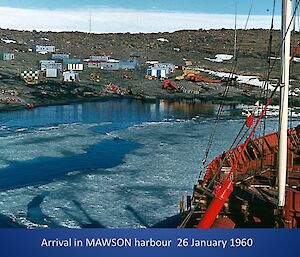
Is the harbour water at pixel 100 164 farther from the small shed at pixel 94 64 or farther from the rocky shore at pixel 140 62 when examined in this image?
the small shed at pixel 94 64

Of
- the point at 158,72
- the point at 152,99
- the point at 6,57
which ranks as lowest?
the point at 152,99

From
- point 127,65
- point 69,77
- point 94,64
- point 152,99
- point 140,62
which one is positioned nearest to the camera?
point 152,99

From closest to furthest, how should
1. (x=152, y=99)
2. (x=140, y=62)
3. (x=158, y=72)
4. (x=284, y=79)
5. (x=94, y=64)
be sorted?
(x=284, y=79) < (x=152, y=99) < (x=158, y=72) < (x=94, y=64) < (x=140, y=62)

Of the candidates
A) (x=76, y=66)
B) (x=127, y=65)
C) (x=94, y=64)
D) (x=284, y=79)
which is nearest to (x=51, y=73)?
(x=76, y=66)

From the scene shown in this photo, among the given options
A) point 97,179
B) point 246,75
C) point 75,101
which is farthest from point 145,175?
point 246,75

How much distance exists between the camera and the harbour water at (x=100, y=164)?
18.7 ft

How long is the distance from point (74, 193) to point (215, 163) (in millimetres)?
2092

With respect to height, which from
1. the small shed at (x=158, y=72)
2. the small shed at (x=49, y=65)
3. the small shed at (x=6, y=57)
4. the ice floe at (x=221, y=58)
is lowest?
the small shed at (x=158, y=72)

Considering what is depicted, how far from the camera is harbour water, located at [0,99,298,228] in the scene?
18.7ft

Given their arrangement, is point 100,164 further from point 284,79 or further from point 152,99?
point 152,99

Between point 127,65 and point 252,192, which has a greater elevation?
point 127,65

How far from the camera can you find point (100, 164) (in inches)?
330

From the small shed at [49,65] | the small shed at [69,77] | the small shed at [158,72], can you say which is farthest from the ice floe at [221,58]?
the small shed at [69,77]

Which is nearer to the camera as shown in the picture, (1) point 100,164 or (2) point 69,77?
(1) point 100,164
